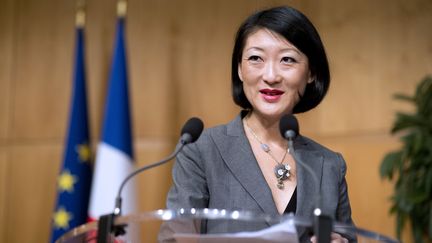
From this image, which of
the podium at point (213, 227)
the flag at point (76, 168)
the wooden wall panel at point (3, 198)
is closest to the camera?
the podium at point (213, 227)

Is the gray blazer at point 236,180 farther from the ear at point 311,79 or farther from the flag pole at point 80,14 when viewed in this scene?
the flag pole at point 80,14

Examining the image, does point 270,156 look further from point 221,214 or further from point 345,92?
point 345,92

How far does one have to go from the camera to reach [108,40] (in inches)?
205

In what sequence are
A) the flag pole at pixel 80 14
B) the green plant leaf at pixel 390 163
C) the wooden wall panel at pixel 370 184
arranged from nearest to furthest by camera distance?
the green plant leaf at pixel 390 163
the wooden wall panel at pixel 370 184
the flag pole at pixel 80 14

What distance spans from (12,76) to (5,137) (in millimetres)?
505

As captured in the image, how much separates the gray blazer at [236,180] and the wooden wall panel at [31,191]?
339 cm

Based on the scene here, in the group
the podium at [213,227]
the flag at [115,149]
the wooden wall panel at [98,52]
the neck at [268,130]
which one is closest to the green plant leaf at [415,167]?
the flag at [115,149]

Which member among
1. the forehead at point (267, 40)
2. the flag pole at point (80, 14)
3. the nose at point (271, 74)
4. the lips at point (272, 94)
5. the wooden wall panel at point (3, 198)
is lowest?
the wooden wall panel at point (3, 198)

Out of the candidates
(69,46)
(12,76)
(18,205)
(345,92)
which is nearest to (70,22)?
(69,46)

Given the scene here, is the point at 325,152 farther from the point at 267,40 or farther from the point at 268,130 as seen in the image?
the point at 267,40

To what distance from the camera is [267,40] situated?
6.99 ft

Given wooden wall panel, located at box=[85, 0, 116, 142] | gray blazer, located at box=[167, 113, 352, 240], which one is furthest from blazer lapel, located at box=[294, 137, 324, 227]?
wooden wall panel, located at box=[85, 0, 116, 142]

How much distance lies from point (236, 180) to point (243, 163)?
0.07 m

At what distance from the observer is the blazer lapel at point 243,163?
1.98 metres
